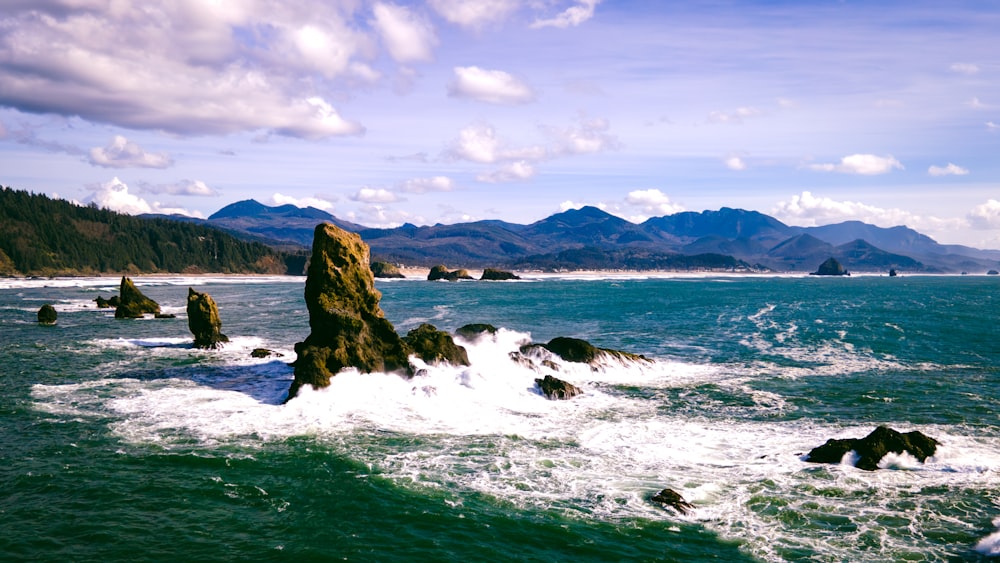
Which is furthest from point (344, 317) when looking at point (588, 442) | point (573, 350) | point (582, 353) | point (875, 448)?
point (875, 448)

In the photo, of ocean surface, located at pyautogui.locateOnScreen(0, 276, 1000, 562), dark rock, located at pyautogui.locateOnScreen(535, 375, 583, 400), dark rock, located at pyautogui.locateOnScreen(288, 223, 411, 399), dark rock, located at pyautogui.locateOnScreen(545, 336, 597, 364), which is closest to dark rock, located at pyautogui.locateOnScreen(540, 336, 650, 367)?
dark rock, located at pyautogui.locateOnScreen(545, 336, 597, 364)

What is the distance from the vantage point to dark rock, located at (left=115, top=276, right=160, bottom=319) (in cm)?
6794

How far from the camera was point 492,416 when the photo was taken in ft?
93.0

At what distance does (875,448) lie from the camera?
70.2ft

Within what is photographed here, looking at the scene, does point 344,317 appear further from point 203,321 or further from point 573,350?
point 203,321

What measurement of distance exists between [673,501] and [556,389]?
584 inches

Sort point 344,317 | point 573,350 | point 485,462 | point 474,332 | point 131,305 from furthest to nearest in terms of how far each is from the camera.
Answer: point 131,305 < point 474,332 < point 573,350 < point 344,317 < point 485,462

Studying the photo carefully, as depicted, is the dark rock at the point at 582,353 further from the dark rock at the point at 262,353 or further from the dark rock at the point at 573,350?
the dark rock at the point at 262,353

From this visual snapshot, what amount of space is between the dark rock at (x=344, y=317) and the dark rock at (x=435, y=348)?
1706 mm

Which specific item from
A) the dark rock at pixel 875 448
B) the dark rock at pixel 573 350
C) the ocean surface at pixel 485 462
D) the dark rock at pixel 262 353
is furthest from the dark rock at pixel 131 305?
the dark rock at pixel 875 448

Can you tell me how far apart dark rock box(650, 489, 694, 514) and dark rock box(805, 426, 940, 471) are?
6.98 metres

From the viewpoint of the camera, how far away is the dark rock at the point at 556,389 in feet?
106

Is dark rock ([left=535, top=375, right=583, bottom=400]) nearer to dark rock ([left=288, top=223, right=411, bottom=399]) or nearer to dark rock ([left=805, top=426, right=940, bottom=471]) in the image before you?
dark rock ([left=288, top=223, right=411, bottom=399])

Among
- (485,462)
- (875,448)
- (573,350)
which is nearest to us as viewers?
(875,448)
